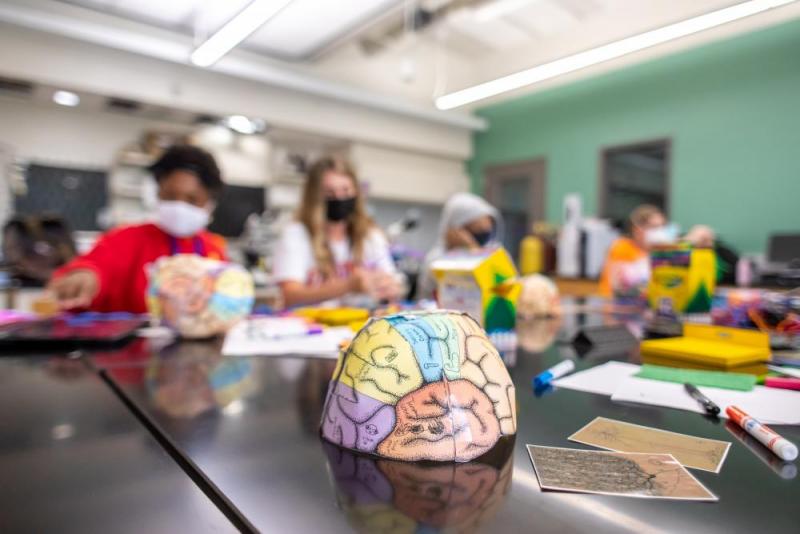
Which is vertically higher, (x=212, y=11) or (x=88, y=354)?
(x=212, y=11)

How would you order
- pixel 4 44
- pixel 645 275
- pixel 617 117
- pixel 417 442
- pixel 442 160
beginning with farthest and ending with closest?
pixel 442 160 < pixel 617 117 < pixel 4 44 < pixel 645 275 < pixel 417 442

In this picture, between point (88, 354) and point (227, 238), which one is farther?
point (227, 238)

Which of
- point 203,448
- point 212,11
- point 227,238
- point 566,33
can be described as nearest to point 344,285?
point 203,448

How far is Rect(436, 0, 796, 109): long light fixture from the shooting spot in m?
1.68

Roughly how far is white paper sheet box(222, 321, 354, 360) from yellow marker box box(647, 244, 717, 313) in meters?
0.92

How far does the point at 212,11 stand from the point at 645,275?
3.05m

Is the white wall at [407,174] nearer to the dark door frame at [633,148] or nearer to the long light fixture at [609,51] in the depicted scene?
the dark door frame at [633,148]

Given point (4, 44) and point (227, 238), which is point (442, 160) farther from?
point (4, 44)

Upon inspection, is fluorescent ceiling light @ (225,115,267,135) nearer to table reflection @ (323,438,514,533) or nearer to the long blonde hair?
the long blonde hair

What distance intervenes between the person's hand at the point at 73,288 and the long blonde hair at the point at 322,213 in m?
0.83

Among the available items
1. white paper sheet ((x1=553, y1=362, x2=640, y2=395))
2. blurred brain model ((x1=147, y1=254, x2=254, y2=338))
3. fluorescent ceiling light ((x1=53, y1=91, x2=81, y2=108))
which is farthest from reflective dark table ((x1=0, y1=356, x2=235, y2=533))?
fluorescent ceiling light ((x1=53, y1=91, x2=81, y2=108))

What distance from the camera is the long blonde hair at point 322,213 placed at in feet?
6.34

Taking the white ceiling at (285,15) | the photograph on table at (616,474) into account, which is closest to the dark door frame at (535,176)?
the white ceiling at (285,15)

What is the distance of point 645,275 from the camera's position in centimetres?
243
